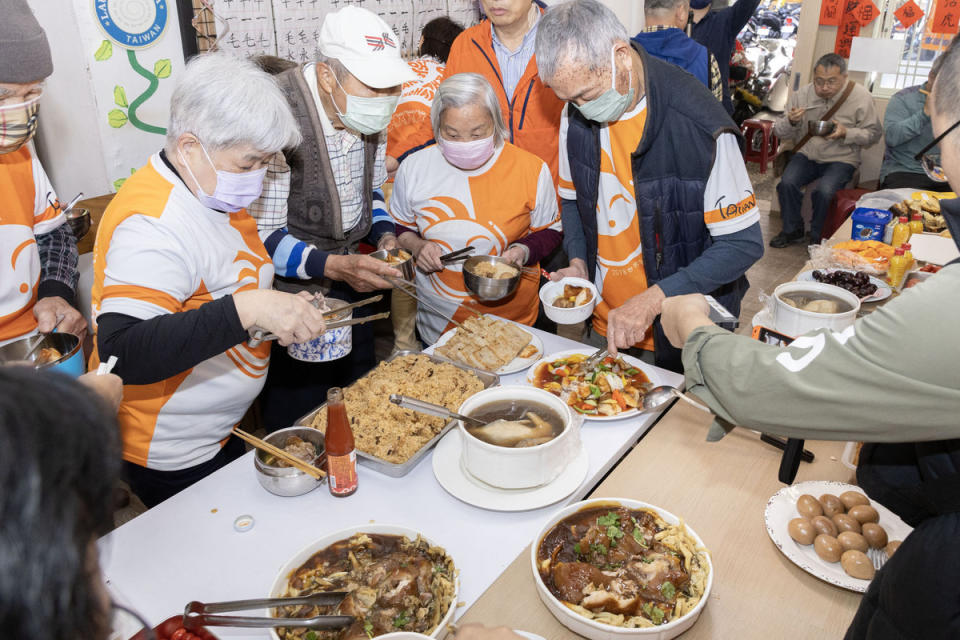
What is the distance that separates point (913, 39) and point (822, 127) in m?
1.96

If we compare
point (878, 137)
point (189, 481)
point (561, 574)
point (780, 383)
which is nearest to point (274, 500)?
point (189, 481)

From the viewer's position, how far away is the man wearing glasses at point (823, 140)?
6.31m

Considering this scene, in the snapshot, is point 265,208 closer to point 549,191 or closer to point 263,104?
point 263,104

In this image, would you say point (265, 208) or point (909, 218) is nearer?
point (265, 208)

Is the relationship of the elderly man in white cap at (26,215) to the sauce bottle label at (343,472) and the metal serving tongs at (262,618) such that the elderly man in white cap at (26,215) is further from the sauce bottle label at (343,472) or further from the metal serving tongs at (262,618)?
the metal serving tongs at (262,618)

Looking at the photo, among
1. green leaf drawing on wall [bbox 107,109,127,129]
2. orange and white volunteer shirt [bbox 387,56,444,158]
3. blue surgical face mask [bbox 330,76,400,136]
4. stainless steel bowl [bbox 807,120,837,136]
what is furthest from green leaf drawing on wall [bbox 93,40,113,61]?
stainless steel bowl [bbox 807,120,837,136]

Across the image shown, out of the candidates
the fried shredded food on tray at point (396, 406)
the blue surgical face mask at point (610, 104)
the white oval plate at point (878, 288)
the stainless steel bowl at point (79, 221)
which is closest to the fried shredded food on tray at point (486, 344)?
the fried shredded food on tray at point (396, 406)

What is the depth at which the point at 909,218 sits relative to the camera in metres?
3.55

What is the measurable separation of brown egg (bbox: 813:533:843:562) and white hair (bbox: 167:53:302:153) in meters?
1.69

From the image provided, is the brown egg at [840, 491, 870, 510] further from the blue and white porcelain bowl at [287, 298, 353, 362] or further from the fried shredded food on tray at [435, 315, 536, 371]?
the blue and white porcelain bowl at [287, 298, 353, 362]

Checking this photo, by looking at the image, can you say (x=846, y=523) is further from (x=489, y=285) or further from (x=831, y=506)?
(x=489, y=285)

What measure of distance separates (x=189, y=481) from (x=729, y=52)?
16.8 feet

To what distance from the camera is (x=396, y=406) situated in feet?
6.13

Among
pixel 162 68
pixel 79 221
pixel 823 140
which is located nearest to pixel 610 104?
pixel 79 221
